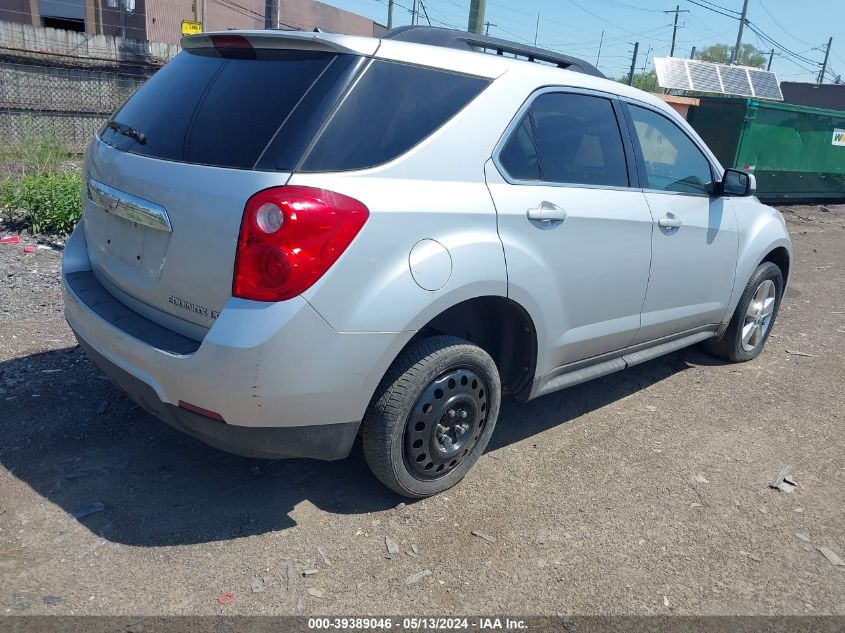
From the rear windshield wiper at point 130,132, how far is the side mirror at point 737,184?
3.37 metres

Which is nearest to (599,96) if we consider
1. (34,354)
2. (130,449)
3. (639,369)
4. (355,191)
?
(355,191)

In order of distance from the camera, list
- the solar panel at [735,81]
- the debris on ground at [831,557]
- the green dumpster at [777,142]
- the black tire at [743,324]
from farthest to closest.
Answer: the solar panel at [735,81], the green dumpster at [777,142], the black tire at [743,324], the debris on ground at [831,557]

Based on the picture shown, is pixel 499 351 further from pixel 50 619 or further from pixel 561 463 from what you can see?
pixel 50 619

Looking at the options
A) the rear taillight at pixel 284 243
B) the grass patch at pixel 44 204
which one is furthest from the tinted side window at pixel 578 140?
the grass patch at pixel 44 204

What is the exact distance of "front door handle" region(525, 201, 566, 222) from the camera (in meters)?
3.25

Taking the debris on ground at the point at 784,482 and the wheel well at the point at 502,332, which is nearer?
the wheel well at the point at 502,332

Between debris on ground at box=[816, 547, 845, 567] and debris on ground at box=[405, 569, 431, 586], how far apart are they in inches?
67.4

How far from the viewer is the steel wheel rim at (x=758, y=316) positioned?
5293 millimetres

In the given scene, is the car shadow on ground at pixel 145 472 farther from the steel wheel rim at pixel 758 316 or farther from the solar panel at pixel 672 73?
the solar panel at pixel 672 73

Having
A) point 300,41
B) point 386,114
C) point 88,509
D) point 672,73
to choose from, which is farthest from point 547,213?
point 672,73

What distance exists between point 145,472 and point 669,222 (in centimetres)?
302

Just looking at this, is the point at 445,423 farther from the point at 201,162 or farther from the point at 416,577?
the point at 201,162

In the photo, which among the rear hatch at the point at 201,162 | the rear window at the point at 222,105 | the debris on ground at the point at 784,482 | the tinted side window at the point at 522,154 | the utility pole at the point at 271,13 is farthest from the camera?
the utility pole at the point at 271,13

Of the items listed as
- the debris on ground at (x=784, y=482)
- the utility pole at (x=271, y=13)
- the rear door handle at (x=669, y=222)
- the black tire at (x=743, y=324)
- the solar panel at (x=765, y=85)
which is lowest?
the debris on ground at (x=784, y=482)
